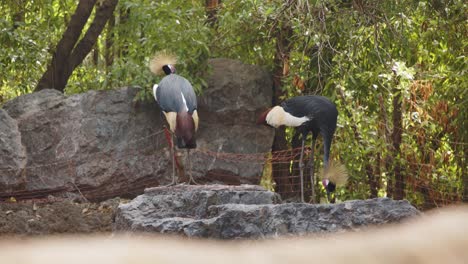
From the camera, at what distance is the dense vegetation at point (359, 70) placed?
9562mm

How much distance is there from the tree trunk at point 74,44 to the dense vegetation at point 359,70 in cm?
13

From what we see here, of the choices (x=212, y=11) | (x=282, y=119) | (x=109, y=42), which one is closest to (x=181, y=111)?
(x=282, y=119)

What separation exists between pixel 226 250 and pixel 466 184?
9409 millimetres

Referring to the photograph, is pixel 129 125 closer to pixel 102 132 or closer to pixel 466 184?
pixel 102 132

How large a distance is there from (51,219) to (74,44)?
3758mm

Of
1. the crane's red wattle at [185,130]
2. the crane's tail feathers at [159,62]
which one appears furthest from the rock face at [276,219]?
the crane's tail feathers at [159,62]

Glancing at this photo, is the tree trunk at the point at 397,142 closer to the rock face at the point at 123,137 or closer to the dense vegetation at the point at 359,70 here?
the dense vegetation at the point at 359,70

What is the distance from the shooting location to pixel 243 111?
9961mm

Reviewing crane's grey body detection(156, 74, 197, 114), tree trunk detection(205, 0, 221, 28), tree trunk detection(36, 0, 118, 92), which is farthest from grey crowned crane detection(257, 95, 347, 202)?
Result: tree trunk detection(36, 0, 118, 92)

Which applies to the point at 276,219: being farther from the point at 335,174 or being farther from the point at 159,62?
the point at 159,62

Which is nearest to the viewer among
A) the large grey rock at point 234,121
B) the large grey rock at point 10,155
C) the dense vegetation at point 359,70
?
the large grey rock at point 10,155

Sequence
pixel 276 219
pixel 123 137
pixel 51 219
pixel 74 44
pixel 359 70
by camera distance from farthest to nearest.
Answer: pixel 74 44 → pixel 123 137 → pixel 359 70 → pixel 51 219 → pixel 276 219

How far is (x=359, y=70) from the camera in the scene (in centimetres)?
949

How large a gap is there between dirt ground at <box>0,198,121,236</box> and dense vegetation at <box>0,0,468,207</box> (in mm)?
2020
